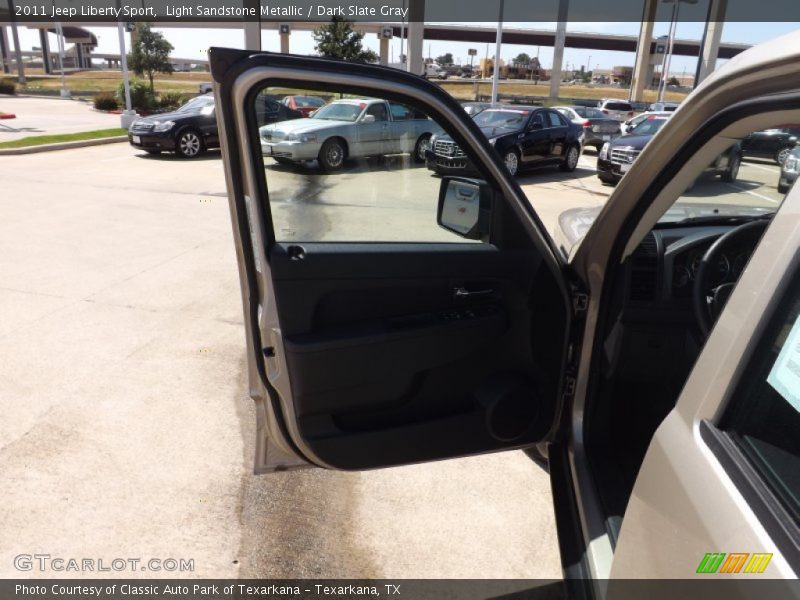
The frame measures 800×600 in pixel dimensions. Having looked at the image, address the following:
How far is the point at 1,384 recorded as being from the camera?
398 centimetres

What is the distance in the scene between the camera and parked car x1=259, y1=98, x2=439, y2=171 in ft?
6.87

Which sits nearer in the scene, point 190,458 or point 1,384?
point 190,458

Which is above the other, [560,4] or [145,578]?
[560,4]

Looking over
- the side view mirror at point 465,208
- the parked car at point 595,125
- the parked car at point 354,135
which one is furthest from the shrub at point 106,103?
the side view mirror at point 465,208

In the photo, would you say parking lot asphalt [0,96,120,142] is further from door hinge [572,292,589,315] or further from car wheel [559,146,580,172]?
door hinge [572,292,589,315]

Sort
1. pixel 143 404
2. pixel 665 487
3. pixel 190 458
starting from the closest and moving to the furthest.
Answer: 1. pixel 665 487
2. pixel 190 458
3. pixel 143 404

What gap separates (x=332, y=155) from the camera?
8.00ft

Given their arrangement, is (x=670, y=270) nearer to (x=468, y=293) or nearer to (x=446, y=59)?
(x=468, y=293)

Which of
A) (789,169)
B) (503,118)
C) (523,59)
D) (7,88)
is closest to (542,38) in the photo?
(523,59)

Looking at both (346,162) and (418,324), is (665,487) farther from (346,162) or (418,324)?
(346,162)

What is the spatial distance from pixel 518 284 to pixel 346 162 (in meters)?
0.83

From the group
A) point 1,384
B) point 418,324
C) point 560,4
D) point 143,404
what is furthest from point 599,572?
point 560,4
